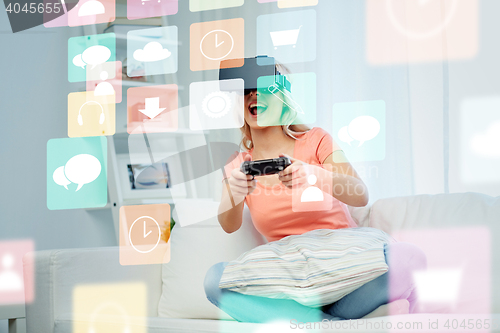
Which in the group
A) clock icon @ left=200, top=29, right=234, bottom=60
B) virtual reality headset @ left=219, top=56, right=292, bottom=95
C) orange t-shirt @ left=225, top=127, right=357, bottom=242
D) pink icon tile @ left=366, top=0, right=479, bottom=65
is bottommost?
orange t-shirt @ left=225, top=127, right=357, bottom=242

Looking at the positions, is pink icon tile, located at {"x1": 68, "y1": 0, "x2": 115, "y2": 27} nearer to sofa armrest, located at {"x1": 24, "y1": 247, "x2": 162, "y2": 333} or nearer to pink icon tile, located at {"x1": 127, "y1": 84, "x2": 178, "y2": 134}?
pink icon tile, located at {"x1": 127, "y1": 84, "x2": 178, "y2": 134}

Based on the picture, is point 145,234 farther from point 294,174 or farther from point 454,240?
point 454,240

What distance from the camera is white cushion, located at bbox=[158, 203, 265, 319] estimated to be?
1.02 metres

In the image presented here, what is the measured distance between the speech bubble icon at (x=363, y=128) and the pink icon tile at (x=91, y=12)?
93 centimetres

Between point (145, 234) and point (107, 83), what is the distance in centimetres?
65

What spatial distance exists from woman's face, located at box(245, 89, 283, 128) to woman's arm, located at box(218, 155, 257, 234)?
94 millimetres

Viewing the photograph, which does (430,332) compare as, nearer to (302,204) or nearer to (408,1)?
(302,204)

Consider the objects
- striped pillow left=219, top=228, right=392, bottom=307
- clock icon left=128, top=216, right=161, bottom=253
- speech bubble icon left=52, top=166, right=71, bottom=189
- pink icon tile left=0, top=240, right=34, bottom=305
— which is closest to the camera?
striped pillow left=219, top=228, right=392, bottom=307

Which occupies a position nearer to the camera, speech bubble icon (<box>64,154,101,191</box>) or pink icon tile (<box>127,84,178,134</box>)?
speech bubble icon (<box>64,154,101,191</box>)

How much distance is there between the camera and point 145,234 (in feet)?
3.84

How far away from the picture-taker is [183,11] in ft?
5.57

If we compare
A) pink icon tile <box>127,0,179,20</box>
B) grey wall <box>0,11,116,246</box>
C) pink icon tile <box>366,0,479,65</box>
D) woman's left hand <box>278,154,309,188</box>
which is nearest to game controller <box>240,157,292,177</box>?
woman's left hand <box>278,154,309,188</box>

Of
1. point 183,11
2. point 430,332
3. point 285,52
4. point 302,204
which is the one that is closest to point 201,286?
point 302,204

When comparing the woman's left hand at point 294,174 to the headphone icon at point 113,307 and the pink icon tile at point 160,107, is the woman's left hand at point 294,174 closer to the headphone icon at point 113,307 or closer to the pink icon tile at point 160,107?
the headphone icon at point 113,307
